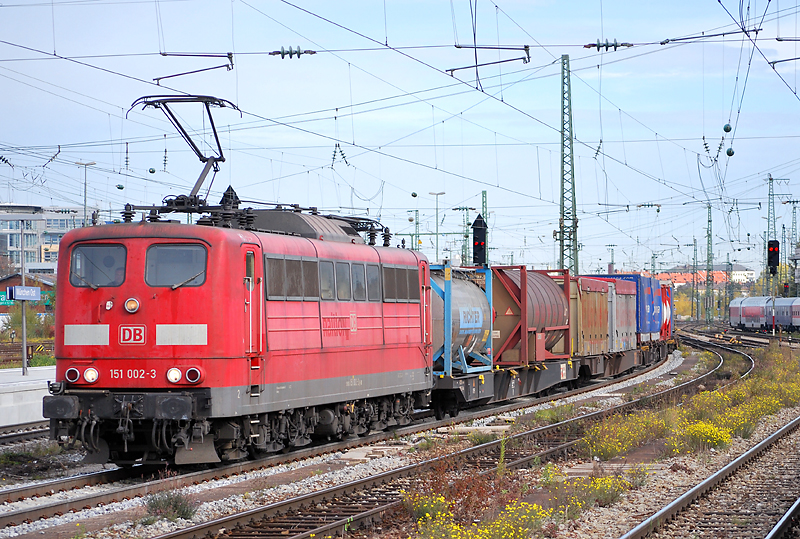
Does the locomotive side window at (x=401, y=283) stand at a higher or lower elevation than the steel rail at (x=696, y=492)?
higher

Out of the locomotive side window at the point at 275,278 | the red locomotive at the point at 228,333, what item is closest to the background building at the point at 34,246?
the red locomotive at the point at 228,333

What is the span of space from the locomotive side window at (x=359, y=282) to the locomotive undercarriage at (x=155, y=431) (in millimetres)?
2565

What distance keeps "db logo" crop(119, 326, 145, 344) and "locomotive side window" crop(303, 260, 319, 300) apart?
2.90m

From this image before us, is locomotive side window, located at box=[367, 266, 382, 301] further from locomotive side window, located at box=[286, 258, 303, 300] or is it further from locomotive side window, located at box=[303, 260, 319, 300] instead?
locomotive side window, located at box=[286, 258, 303, 300]

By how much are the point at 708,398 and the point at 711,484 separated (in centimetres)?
937

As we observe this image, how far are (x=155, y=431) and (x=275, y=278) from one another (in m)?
2.94

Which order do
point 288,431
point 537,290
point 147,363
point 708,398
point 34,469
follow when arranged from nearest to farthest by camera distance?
point 147,363, point 34,469, point 288,431, point 708,398, point 537,290

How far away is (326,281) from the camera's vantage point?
15.3 m

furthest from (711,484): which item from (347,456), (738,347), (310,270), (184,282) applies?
(738,347)

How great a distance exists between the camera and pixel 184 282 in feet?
42.1

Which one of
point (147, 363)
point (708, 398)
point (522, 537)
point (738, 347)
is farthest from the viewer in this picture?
point (738, 347)

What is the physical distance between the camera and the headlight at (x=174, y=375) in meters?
12.5

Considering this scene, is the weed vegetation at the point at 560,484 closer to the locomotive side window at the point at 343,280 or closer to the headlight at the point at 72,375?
the locomotive side window at the point at 343,280

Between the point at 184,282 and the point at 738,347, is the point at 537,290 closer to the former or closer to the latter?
the point at 184,282
